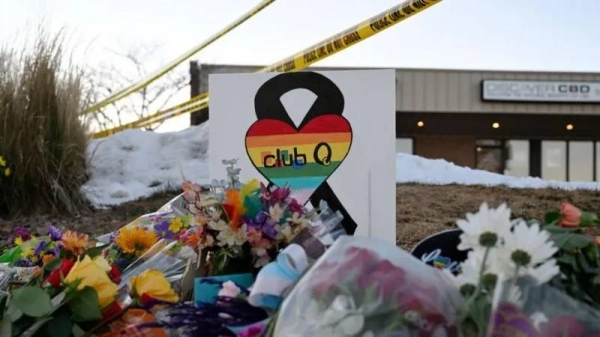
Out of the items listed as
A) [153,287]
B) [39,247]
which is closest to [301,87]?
[39,247]

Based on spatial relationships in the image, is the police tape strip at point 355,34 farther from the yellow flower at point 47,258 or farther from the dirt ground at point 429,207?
the yellow flower at point 47,258

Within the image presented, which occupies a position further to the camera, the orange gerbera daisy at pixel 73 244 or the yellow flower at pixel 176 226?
the yellow flower at pixel 176 226

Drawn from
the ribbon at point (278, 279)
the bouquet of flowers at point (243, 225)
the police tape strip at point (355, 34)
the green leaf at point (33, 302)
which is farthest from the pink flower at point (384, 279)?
the police tape strip at point (355, 34)

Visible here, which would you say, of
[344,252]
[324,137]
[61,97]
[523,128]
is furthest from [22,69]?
[523,128]

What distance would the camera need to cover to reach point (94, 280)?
1.20 meters

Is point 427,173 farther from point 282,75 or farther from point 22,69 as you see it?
point 282,75

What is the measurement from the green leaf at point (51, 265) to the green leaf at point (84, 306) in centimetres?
23

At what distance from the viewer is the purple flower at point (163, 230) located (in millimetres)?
1722

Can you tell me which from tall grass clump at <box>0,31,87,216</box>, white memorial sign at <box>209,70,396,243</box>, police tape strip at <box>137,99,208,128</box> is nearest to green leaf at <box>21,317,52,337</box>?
white memorial sign at <box>209,70,396,243</box>

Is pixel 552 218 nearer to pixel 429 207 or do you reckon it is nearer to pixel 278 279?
pixel 278 279

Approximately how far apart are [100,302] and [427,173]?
708 cm

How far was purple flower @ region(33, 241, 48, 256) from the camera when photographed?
71.1 inches

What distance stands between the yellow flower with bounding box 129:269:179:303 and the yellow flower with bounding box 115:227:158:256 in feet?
1.43

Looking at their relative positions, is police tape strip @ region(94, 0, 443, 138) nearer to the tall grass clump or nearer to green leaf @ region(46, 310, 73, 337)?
the tall grass clump
